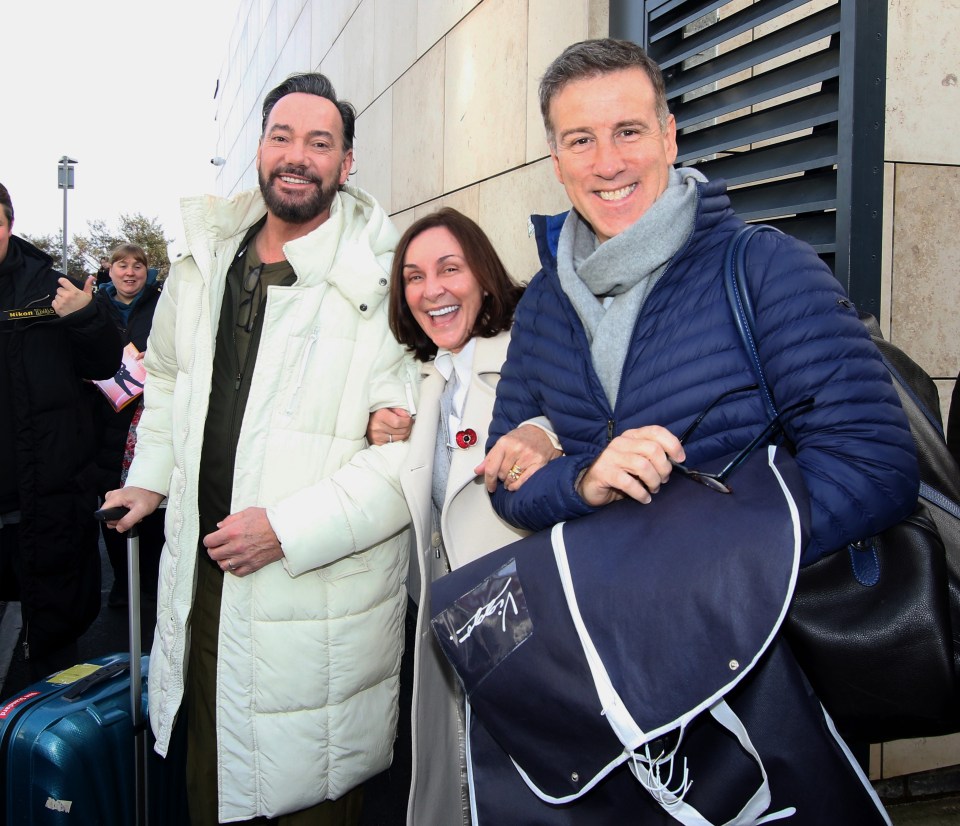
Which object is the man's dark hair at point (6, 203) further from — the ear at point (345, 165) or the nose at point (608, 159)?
the nose at point (608, 159)

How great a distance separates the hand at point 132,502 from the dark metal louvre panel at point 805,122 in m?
2.16

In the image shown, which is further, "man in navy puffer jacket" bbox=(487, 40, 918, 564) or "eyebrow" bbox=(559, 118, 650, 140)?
"eyebrow" bbox=(559, 118, 650, 140)

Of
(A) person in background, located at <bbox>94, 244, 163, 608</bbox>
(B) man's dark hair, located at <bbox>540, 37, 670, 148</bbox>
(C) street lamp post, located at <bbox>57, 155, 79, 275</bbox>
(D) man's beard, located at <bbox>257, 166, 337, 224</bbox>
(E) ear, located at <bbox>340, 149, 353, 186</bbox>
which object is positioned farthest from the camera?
(C) street lamp post, located at <bbox>57, 155, 79, 275</bbox>

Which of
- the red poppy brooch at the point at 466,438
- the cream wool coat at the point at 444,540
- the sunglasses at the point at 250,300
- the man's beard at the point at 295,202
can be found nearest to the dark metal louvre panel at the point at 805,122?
the cream wool coat at the point at 444,540

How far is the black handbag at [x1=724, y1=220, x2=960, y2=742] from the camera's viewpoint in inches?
47.3

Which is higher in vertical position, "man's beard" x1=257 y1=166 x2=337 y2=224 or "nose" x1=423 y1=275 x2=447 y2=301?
"man's beard" x1=257 y1=166 x2=337 y2=224

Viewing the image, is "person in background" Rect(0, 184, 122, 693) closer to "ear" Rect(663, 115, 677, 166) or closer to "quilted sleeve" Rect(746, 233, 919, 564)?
"ear" Rect(663, 115, 677, 166)

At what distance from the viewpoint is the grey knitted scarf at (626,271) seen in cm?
150

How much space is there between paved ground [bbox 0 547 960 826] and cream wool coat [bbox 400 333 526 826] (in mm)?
1259

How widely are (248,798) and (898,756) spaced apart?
232cm

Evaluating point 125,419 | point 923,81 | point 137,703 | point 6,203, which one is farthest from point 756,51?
point 125,419

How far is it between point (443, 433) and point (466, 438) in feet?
0.82
